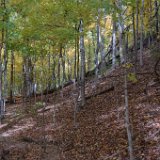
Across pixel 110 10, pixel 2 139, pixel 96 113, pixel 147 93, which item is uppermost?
pixel 110 10

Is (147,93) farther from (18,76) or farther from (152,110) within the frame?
(18,76)

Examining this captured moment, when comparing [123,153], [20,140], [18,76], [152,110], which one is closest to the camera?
[123,153]

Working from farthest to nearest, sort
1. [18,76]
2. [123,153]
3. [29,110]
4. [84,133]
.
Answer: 1. [18,76]
2. [29,110]
3. [84,133]
4. [123,153]

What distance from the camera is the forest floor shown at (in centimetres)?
1101

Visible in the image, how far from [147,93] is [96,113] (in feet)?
8.95

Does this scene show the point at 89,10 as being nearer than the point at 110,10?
No

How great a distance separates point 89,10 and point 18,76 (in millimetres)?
30147

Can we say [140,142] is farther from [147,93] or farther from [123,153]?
[147,93]

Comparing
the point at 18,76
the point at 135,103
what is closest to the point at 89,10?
the point at 135,103

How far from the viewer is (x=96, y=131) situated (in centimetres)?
1336

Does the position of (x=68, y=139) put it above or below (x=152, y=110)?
below

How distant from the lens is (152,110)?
12.8 m

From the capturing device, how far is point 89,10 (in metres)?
13.9

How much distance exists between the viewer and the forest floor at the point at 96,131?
11.0 meters
